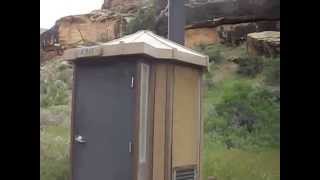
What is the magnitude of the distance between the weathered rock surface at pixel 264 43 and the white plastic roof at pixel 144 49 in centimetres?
23

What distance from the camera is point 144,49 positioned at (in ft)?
5.74

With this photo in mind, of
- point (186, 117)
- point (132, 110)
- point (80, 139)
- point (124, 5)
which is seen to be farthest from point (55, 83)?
point (186, 117)

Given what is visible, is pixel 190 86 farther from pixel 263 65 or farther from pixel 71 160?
pixel 71 160

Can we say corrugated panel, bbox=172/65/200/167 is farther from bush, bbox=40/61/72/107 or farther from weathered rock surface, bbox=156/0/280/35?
bush, bbox=40/61/72/107

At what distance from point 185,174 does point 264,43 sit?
74cm

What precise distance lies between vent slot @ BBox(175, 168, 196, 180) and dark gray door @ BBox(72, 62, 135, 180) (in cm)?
24

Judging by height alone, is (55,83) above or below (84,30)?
below

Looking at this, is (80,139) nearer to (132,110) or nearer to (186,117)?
(132,110)

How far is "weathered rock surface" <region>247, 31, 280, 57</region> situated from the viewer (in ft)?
6.32

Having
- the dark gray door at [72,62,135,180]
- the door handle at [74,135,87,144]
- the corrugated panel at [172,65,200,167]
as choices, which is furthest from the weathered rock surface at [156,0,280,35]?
the door handle at [74,135,87,144]

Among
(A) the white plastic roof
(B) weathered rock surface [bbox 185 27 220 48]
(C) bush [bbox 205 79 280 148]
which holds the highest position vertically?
(B) weathered rock surface [bbox 185 27 220 48]

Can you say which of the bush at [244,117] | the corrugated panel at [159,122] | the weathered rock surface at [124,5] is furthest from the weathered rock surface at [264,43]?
the weathered rock surface at [124,5]
